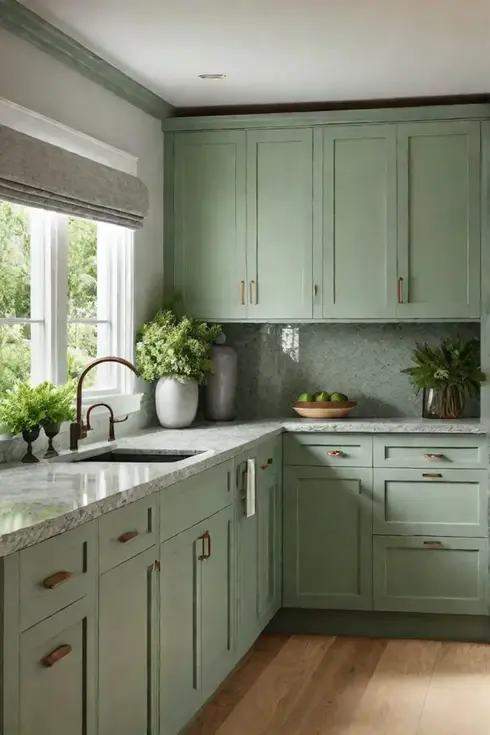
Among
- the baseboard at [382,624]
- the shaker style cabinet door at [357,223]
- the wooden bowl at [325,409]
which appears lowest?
the baseboard at [382,624]

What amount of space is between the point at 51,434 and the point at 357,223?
210 centimetres

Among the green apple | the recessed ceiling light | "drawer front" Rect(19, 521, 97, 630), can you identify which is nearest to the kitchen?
the green apple

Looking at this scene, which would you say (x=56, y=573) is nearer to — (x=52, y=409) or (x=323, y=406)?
(x=52, y=409)

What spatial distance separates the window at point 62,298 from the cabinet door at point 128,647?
115 centimetres

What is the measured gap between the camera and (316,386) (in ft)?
18.5

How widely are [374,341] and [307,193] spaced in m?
0.89

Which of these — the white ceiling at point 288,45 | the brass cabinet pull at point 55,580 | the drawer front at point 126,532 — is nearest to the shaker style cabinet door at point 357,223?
the white ceiling at point 288,45

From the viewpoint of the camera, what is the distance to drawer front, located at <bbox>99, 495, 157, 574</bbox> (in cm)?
278

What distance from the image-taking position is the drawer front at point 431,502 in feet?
16.1

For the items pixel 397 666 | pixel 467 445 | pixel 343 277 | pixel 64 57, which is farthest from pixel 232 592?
pixel 64 57

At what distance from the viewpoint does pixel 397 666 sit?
4.58 metres

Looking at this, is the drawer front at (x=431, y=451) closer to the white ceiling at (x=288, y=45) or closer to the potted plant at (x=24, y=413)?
the white ceiling at (x=288, y=45)

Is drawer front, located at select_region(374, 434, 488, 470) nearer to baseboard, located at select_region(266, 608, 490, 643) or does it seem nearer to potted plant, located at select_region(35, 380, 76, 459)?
baseboard, located at select_region(266, 608, 490, 643)

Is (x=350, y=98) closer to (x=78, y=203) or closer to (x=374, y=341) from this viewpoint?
(x=374, y=341)
